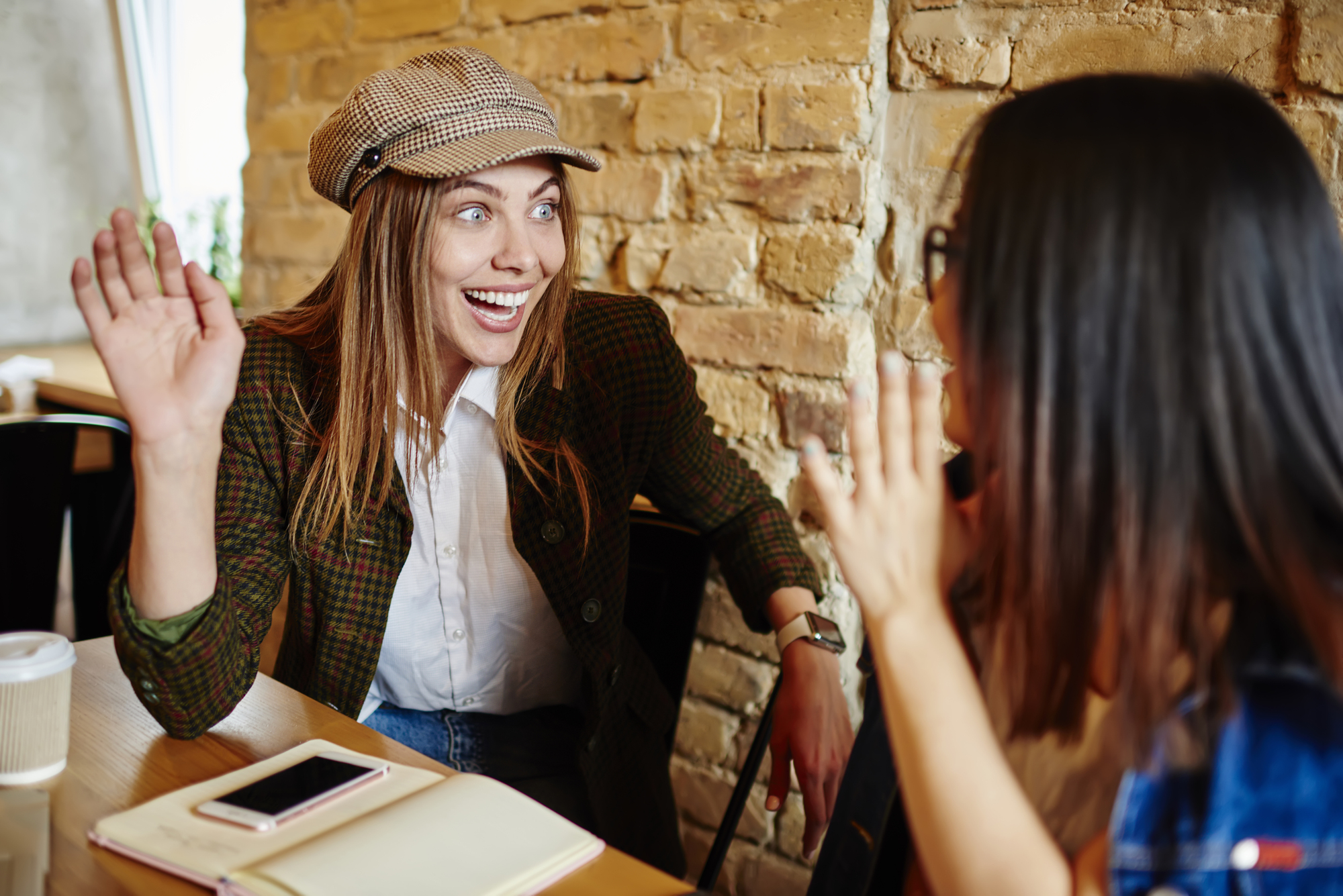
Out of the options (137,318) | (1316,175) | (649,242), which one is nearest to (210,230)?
(649,242)

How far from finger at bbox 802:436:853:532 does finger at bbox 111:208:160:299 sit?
0.64 metres

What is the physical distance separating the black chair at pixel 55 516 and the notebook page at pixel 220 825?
1.17 meters

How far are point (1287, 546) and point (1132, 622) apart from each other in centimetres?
10

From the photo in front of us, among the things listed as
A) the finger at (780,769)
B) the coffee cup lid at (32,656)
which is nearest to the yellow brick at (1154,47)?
the finger at (780,769)

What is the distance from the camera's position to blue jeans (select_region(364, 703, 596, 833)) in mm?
1455

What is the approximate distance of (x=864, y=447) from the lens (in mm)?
758

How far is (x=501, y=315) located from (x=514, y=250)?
0.32ft

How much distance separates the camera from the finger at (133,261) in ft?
3.17

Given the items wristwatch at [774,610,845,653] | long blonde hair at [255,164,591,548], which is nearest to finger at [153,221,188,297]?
long blonde hair at [255,164,591,548]

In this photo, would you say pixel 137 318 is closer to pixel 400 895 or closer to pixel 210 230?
pixel 400 895

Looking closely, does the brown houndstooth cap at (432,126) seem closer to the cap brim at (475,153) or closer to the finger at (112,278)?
the cap brim at (475,153)

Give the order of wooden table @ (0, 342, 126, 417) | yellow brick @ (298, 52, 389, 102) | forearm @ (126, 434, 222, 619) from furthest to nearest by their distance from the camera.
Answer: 1. wooden table @ (0, 342, 126, 417)
2. yellow brick @ (298, 52, 389, 102)
3. forearm @ (126, 434, 222, 619)

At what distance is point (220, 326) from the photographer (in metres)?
1.00

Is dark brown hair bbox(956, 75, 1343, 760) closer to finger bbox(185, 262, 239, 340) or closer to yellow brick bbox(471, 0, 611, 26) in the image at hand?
finger bbox(185, 262, 239, 340)
